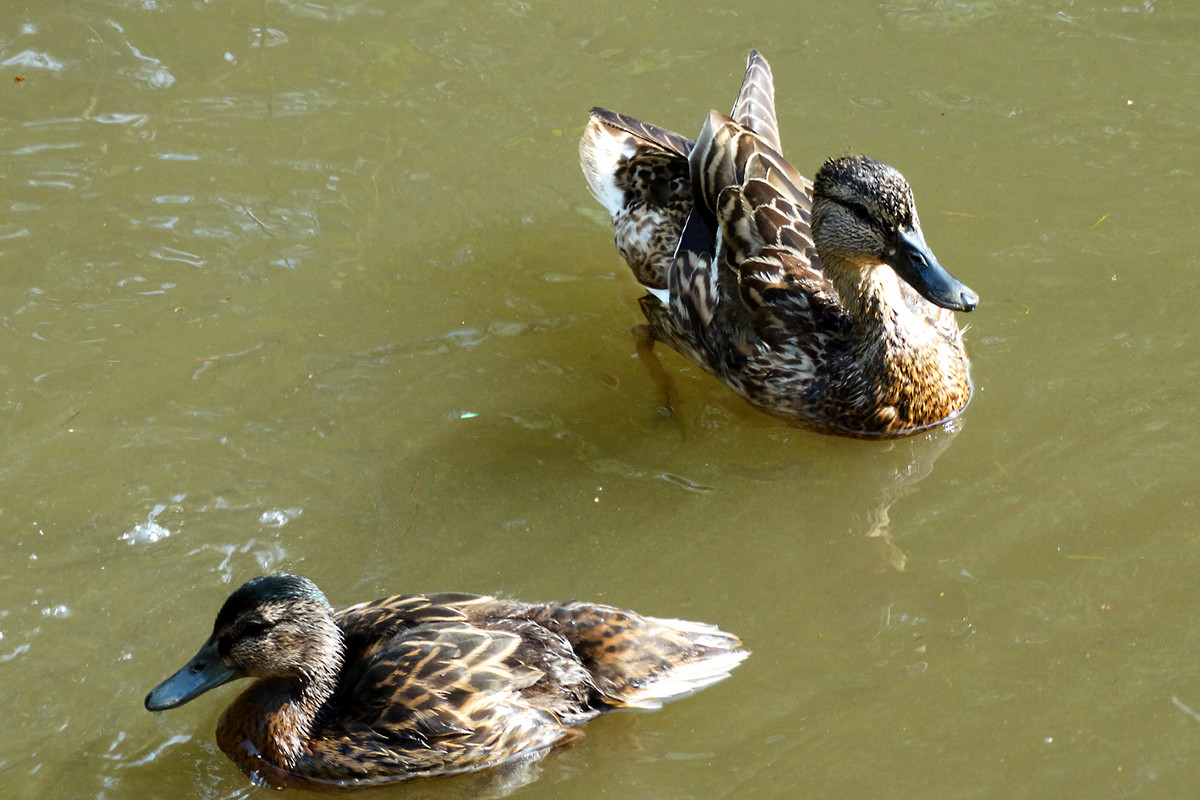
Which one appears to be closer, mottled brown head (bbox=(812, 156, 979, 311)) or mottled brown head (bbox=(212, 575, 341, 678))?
mottled brown head (bbox=(212, 575, 341, 678))

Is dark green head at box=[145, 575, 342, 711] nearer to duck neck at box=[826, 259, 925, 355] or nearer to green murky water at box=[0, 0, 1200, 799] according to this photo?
green murky water at box=[0, 0, 1200, 799]

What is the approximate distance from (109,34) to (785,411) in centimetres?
549

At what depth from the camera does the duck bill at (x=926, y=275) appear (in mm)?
5516

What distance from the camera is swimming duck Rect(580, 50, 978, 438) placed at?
5.84 metres

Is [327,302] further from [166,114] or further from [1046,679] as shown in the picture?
[1046,679]

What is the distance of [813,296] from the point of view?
6.20 meters

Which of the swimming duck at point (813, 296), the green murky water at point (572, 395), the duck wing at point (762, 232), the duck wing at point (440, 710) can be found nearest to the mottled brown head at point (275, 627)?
the duck wing at point (440, 710)

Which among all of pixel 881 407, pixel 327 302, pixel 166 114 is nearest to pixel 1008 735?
pixel 881 407

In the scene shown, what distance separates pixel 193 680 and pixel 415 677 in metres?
0.84

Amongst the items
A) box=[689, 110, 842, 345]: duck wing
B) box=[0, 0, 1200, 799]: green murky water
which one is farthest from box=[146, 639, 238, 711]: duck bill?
box=[689, 110, 842, 345]: duck wing

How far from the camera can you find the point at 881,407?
19.7 ft

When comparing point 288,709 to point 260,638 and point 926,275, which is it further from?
point 926,275

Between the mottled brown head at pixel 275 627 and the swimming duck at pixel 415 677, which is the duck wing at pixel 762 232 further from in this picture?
the mottled brown head at pixel 275 627

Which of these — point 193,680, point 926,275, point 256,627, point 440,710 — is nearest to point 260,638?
point 256,627
